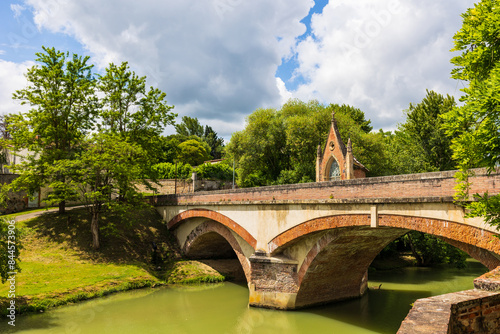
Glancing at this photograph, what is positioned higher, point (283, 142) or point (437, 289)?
point (283, 142)

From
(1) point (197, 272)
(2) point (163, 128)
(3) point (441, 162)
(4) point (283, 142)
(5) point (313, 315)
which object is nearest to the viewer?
(5) point (313, 315)

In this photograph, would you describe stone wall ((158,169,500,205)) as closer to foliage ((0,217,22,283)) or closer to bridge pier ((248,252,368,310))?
bridge pier ((248,252,368,310))

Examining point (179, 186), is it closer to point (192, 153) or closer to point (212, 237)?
point (192, 153)

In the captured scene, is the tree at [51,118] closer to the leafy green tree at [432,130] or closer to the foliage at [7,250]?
the foliage at [7,250]

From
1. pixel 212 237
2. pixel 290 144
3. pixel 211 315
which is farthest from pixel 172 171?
pixel 211 315

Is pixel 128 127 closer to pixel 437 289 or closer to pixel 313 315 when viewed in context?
pixel 313 315

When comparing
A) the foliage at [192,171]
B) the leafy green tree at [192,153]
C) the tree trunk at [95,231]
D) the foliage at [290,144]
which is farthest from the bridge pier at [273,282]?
the leafy green tree at [192,153]

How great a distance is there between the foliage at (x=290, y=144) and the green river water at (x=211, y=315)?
40.7 ft

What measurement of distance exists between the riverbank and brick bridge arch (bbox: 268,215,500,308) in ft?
24.8

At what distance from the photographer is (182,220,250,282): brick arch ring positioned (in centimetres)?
1700

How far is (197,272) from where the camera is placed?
20.8m

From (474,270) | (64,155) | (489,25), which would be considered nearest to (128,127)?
(64,155)

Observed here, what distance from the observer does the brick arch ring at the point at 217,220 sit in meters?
15.6

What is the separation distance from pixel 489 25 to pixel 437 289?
591 inches
